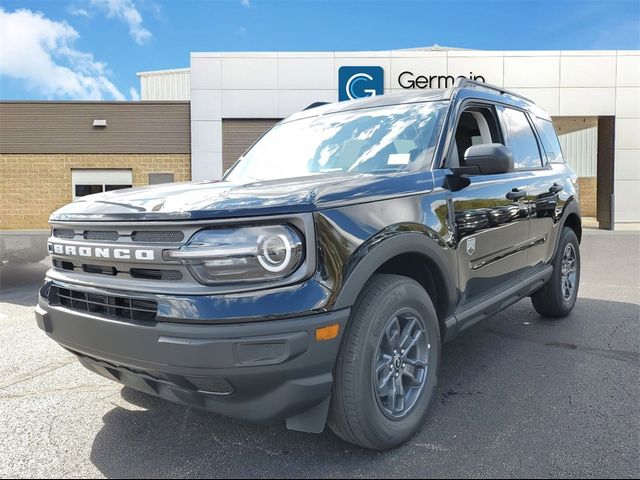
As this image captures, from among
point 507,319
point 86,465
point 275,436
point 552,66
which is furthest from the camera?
point 552,66

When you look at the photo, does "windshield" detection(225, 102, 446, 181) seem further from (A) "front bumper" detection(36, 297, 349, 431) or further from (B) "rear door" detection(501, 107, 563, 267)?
→ (A) "front bumper" detection(36, 297, 349, 431)

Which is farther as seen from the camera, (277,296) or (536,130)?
(536,130)

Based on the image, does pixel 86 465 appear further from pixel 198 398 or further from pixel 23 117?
pixel 23 117

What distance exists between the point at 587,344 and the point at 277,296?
346 centimetres

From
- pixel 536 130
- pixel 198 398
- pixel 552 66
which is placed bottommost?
pixel 198 398

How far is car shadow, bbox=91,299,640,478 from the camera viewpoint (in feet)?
7.90

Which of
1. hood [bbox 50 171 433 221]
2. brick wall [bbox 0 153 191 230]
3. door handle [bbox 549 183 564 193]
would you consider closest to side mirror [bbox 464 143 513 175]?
hood [bbox 50 171 433 221]

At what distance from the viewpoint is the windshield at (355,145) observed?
123 inches

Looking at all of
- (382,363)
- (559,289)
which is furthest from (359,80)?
(382,363)

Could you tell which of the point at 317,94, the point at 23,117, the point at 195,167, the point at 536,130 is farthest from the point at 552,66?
the point at 23,117

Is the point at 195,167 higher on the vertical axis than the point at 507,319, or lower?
higher

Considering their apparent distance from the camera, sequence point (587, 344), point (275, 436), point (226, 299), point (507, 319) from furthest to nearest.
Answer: point (507, 319)
point (587, 344)
point (275, 436)
point (226, 299)

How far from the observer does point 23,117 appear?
18.8 m

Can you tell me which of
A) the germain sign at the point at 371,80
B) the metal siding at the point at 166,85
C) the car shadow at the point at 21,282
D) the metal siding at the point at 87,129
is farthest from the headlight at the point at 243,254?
the metal siding at the point at 166,85
